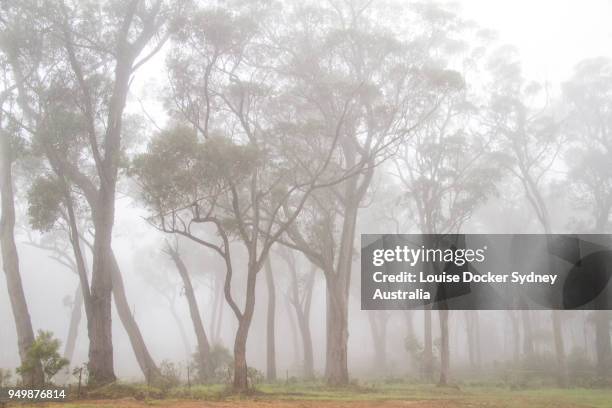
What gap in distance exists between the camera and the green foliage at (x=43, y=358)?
12.7 metres

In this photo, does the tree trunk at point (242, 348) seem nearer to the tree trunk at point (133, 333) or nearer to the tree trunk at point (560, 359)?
the tree trunk at point (133, 333)

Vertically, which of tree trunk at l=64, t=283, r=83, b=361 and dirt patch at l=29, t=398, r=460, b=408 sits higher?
tree trunk at l=64, t=283, r=83, b=361

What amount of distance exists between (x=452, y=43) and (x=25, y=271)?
201ft

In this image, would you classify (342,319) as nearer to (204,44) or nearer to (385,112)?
(385,112)

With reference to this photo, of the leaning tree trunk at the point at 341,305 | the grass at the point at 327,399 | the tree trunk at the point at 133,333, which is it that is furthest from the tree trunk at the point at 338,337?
the tree trunk at the point at 133,333

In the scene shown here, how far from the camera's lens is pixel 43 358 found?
12891 millimetres

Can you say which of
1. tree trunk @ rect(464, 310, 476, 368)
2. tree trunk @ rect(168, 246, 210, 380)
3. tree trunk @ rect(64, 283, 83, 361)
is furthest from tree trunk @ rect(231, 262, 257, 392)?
tree trunk @ rect(464, 310, 476, 368)

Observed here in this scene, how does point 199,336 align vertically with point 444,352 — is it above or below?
above

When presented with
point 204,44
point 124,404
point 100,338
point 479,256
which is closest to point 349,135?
point 204,44

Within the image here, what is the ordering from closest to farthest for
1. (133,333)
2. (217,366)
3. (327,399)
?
(327,399) → (133,333) → (217,366)

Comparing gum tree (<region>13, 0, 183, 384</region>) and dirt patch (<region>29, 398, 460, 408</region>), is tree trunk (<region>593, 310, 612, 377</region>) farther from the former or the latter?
gum tree (<region>13, 0, 183, 384</region>)

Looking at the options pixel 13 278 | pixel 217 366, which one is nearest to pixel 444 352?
pixel 217 366

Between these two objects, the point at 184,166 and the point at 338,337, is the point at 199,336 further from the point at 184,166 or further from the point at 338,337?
the point at 184,166

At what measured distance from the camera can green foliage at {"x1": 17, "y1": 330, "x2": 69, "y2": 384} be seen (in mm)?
12711
